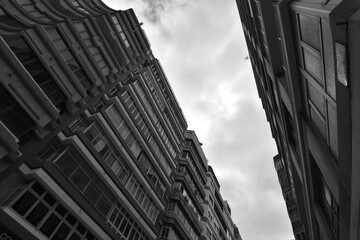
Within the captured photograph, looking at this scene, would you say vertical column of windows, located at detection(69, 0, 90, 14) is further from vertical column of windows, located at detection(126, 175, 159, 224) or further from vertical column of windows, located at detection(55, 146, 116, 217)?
vertical column of windows, located at detection(126, 175, 159, 224)

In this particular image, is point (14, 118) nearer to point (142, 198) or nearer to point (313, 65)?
point (142, 198)

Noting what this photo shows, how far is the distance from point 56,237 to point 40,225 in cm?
126

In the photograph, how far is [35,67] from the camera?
44.3 feet

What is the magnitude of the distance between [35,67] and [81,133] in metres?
4.80

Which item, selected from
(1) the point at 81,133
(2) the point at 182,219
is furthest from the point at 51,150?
(2) the point at 182,219

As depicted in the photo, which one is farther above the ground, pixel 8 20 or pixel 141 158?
pixel 141 158

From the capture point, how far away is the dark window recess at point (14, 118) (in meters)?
11.2

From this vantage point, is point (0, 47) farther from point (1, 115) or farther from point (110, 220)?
point (110, 220)

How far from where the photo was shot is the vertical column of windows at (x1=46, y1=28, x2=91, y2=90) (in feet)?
50.5

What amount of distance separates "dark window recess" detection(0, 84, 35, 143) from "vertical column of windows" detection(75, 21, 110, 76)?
7938mm

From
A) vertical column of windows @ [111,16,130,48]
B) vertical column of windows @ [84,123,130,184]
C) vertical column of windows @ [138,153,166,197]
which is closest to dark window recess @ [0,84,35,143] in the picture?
vertical column of windows @ [84,123,130,184]

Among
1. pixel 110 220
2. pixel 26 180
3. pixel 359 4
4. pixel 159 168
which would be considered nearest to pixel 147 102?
pixel 159 168

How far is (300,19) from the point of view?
9328 millimetres

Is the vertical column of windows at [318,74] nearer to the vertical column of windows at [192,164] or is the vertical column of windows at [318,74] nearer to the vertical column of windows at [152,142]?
the vertical column of windows at [152,142]
